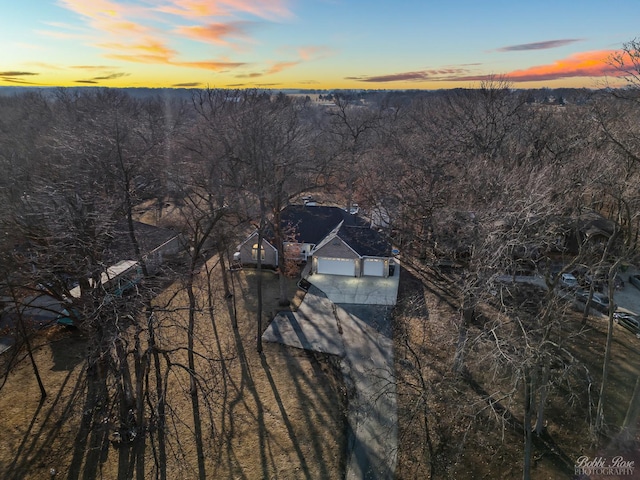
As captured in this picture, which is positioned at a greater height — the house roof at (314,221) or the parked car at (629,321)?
the house roof at (314,221)

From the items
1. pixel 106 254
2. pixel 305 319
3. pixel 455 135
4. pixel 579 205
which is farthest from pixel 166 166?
pixel 579 205

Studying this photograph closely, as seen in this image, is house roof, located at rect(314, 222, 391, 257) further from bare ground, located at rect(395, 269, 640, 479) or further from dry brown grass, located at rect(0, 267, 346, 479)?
dry brown grass, located at rect(0, 267, 346, 479)

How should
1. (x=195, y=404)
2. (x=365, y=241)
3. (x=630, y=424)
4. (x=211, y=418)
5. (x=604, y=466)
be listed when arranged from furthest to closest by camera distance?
(x=365, y=241), (x=195, y=404), (x=630, y=424), (x=604, y=466), (x=211, y=418)

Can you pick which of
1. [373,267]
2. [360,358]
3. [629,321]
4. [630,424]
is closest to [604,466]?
[630,424]

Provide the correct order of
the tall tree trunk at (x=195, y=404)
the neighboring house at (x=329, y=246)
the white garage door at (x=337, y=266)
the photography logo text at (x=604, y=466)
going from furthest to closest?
1. the white garage door at (x=337, y=266)
2. the neighboring house at (x=329, y=246)
3. the tall tree trunk at (x=195, y=404)
4. the photography logo text at (x=604, y=466)

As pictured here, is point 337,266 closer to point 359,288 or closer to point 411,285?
point 359,288

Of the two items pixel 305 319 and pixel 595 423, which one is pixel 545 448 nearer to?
pixel 595 423

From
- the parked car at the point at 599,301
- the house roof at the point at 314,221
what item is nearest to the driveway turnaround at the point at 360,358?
the house roof at the point at 314,221

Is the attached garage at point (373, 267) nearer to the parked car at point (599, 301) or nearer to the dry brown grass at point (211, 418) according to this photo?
the dry brown grass at point (211, 418)
